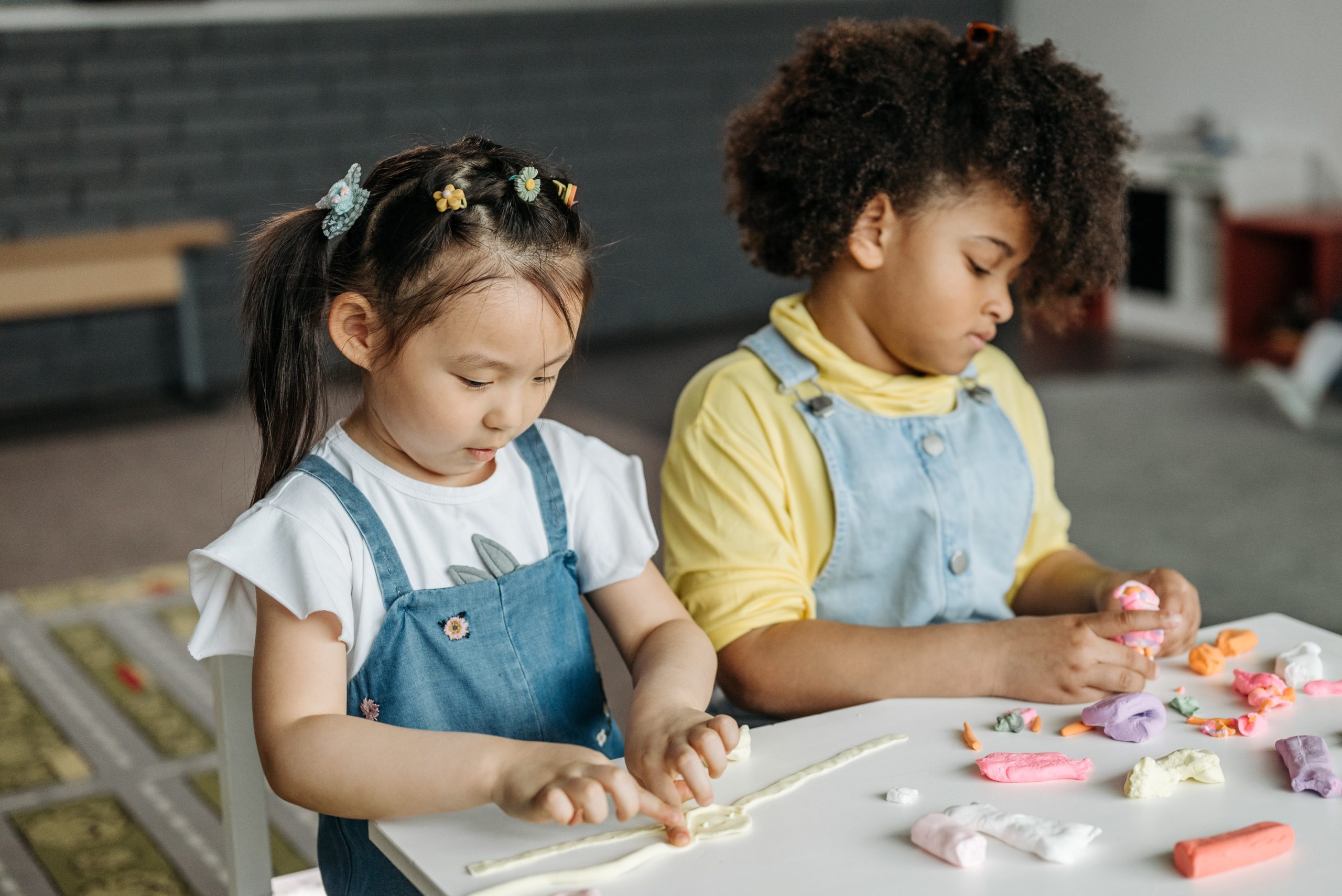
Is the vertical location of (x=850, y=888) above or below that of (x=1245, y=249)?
above

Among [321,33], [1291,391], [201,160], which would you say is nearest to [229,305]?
[201,160]

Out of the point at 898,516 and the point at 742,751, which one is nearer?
the point at 742,751

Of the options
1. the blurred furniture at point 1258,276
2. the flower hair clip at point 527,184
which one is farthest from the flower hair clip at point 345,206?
the blurred furniture at point 1258,276

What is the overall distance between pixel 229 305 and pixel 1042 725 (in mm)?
4836

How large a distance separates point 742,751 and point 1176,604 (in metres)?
0.43

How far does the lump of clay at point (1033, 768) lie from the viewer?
899 mm

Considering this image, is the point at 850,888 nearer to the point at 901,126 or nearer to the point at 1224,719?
the point at 1224,719

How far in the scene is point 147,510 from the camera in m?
3.99

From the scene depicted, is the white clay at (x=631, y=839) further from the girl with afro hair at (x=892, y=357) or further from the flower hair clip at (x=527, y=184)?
the flower hair clip at (x=527, y=184)

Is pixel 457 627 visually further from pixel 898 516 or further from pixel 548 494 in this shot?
pixel 898 516

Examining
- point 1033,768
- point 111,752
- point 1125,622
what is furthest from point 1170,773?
point 111,752

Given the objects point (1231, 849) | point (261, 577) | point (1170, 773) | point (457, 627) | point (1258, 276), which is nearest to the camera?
point (1231, 849)

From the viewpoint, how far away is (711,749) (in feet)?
2.91

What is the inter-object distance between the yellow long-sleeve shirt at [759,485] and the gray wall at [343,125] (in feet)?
11.9
